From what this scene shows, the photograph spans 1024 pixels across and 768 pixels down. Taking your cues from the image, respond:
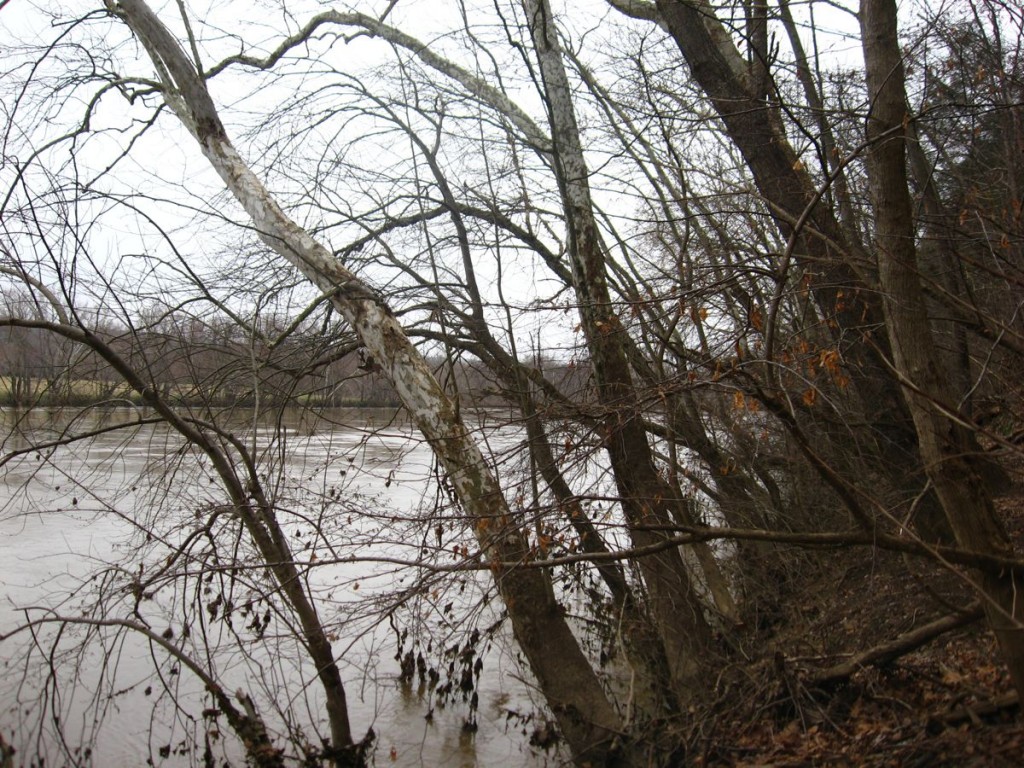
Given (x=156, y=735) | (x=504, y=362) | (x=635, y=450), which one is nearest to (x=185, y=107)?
(x=504, y=362)

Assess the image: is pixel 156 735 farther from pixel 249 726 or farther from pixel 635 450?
pixel 635 450

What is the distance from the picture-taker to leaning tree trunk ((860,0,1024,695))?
146 inches

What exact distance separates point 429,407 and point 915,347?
129 inches

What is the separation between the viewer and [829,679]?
5.15 m

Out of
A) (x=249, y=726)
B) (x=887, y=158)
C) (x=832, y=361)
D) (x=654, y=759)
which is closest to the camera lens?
(x=832, y=361)

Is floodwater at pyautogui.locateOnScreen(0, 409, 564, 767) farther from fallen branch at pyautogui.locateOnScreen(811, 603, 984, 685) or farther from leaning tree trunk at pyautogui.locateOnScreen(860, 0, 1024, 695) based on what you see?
leaning tree trunk at pyautogui.locateOnScreen(860, 0, 1024, 695)

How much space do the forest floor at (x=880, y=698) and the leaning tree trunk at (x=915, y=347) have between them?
0.31m

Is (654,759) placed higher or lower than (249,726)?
lower

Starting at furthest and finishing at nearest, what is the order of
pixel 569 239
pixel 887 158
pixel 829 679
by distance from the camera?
pixel 569 239
pixel 829 679
pixel 887 158

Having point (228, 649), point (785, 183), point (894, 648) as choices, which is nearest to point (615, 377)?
point (785, 183)

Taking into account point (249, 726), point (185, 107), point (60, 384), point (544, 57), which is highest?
point (185, 107)

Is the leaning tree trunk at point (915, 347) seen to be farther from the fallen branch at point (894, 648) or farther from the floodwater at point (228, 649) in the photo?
the floodwater at point (228, 649)

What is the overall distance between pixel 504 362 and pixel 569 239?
63.5 inches

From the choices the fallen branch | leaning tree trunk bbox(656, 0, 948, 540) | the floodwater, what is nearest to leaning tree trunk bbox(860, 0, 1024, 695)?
the fallen branch
